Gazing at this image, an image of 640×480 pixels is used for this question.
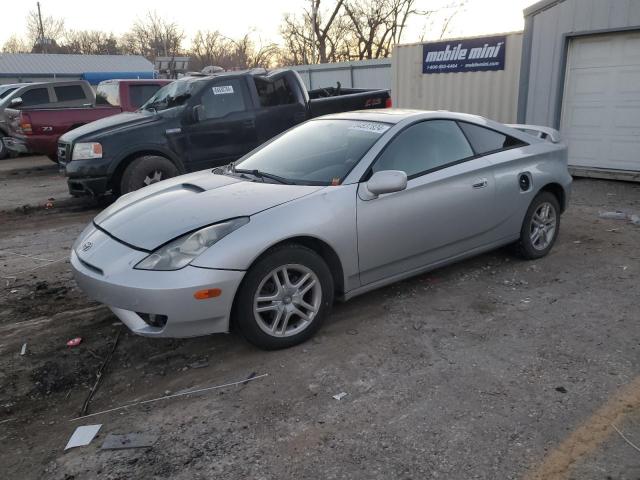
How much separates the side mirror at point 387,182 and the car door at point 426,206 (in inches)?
3.4

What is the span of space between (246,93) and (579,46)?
18.2 ft

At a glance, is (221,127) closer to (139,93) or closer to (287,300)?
(287,300)

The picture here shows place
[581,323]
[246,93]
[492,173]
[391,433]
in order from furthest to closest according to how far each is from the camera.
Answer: [246,93]
[492,173]
[581,323]
[391,433]

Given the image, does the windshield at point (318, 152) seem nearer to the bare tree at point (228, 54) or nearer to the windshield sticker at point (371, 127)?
the windshield sticker at point (371, 127)

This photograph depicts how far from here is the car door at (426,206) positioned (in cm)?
395

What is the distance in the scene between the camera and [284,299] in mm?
3553

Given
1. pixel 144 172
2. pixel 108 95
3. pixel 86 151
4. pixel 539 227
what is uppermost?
pixel 108 95

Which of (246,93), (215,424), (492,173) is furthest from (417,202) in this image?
(246,93)

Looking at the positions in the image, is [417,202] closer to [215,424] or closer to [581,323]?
[581,323]

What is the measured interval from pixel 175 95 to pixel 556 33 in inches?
250

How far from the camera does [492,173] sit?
15.3ft

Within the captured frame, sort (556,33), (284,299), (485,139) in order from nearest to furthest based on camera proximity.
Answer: (284,299) < (485,139) < (556,33)

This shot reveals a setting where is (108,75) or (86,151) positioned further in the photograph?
(108,75)

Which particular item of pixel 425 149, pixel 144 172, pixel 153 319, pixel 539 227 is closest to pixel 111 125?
pixel 144 172
